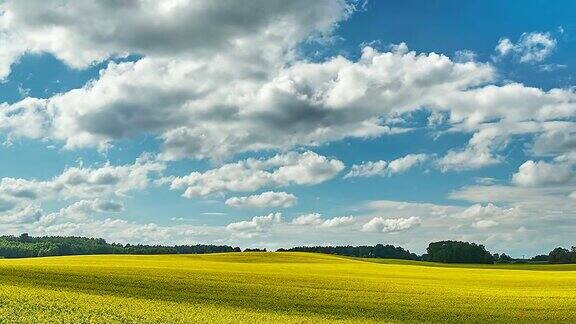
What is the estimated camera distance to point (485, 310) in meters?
40.0

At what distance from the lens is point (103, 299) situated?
35375mm

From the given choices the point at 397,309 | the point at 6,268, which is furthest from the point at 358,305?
the point at 6,268

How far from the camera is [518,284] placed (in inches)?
2486

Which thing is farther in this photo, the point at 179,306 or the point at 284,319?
the point at 179,306

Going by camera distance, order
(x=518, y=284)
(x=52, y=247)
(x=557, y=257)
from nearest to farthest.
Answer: (x=518, y=284) → (x=557, y=257) → (x=52, y=247)

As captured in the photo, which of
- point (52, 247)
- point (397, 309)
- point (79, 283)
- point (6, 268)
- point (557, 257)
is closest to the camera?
point (397, 309)

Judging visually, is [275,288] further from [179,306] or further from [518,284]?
[518,284]

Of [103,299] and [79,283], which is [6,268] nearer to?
[79,283]

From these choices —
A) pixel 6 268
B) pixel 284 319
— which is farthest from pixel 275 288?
pixel 6 268

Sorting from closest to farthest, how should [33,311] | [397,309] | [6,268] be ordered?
[33,311] < [397,309] < [6,268]

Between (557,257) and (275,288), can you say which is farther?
(557,257)

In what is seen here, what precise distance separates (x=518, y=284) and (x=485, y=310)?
2586cm

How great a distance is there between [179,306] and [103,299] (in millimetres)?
4533

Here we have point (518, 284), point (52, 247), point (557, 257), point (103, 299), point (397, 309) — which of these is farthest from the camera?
point (52, 247)
